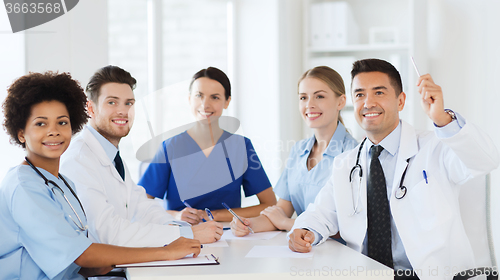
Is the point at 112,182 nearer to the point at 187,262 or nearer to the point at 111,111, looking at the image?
the point at 111,111

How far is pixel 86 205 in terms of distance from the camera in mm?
1558

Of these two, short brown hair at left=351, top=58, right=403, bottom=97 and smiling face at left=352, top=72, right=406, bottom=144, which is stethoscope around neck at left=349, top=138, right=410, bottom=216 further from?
short brown hair at left=351, top=58, right=403, bottom=97

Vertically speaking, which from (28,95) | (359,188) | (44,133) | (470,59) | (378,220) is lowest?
(378,220)

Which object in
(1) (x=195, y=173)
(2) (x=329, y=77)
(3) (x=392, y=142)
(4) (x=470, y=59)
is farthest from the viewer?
(4) (x=470, y=59)

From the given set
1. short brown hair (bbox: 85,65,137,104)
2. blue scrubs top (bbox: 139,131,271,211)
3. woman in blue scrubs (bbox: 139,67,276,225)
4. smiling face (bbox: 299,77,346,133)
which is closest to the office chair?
smiling face (bbox: 299,77,346,133)

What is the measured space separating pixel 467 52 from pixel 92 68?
2.57 meters

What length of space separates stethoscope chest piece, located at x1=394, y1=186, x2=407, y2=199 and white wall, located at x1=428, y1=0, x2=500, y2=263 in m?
1.32

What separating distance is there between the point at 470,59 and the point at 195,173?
217 centimetres

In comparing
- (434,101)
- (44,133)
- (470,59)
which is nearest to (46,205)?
(44,133)

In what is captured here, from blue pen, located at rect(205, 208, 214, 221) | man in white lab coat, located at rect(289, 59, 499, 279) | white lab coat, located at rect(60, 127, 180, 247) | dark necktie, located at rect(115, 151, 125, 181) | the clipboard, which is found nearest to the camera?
the clipboard

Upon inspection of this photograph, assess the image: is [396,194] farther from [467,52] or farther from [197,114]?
[467,52]

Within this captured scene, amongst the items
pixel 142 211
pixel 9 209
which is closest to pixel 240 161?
pixel 142 211

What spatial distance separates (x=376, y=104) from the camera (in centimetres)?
173

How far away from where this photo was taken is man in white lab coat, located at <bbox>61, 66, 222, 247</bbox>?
152 centimetres
